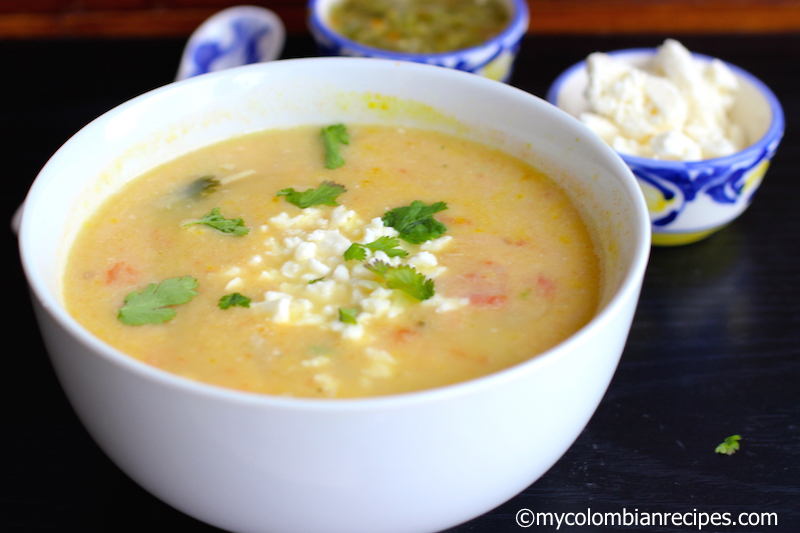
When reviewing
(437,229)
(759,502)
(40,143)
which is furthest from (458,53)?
(759,502)

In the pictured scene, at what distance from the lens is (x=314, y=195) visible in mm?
1935

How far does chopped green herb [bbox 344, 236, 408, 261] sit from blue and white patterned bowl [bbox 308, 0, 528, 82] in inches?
Result: 46.8

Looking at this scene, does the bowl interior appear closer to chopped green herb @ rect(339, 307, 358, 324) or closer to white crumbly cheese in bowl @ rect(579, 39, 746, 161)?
white crumbly cheese in bowl @ rect(579, 39, 746, 161)

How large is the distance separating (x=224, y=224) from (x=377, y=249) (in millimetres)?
387

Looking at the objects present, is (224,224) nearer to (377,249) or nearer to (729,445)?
(377,249)

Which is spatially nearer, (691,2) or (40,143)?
(40,143)

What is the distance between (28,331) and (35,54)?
1.83 meters

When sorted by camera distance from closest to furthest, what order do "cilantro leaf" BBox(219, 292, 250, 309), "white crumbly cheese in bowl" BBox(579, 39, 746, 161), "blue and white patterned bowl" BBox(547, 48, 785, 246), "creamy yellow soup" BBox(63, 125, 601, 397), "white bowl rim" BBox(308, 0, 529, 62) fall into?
"creamy yellow soup" BBox(63, 125, 601, 397) < "cilantro leaf" BBox(219, 292, 250, 309) < "blue and white patterned bowl" BBox(547, 48, 785, 246) < "white crumbly cheese in bowl" BBox(579, 39, 746, 161) < "white bowl rim" BBox(308, 0, 529, 62)

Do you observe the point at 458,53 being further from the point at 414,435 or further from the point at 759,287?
the point at 414,435

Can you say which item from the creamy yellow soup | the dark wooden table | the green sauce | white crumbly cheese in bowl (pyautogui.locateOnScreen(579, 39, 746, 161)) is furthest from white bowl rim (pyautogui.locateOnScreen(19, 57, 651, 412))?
the green sauce

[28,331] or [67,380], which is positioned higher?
[67,380]

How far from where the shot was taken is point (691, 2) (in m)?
4.04

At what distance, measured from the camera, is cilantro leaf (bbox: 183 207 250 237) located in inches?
71.8

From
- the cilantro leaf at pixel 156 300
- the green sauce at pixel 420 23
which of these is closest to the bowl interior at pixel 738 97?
the green sauce at pixel 420 23
